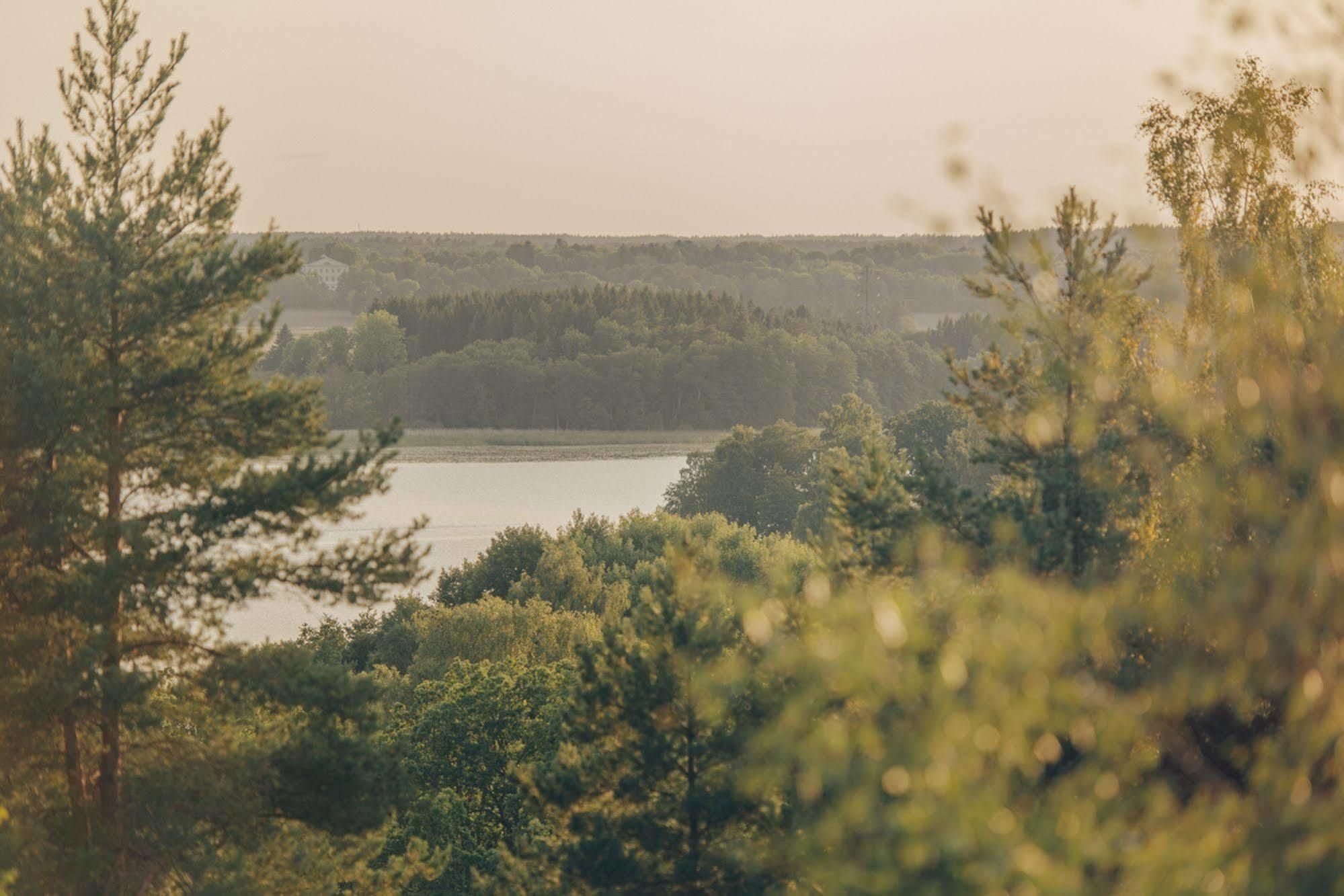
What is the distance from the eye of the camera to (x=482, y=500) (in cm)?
8456

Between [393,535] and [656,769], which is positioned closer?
[656,769]

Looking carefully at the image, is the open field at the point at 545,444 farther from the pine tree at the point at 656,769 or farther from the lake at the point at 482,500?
the pine tree at the point at 656,769

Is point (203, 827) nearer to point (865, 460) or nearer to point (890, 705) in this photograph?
point (865, 460)

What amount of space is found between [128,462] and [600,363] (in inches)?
4344

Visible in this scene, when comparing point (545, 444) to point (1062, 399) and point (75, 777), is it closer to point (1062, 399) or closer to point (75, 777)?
point (75, 777)

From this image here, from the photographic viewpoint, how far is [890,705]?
671 centimetres

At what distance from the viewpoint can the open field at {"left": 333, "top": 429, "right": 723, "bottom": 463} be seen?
108m

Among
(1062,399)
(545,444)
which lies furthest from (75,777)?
(545,444)

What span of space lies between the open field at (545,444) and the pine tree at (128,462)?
8798 centimetres

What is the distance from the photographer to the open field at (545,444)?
4252 inches

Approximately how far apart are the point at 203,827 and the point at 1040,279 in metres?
10.7

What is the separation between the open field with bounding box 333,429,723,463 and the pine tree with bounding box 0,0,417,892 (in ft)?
289

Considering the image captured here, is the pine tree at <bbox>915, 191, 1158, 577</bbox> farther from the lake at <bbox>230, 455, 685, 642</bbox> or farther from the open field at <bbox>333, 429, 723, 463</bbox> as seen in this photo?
the open field at <bbox>333, 429, 723, 463</bbox>

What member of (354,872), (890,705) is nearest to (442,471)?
(354,872)
